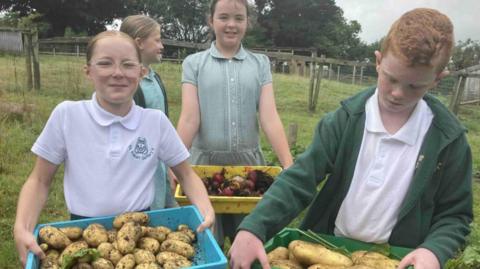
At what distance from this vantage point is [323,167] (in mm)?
1909

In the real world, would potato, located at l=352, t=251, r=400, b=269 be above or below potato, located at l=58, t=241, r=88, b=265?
above

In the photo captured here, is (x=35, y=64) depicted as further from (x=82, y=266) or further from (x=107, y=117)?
(x=82, y=266)

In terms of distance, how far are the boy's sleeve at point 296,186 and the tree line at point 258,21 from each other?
32.4m

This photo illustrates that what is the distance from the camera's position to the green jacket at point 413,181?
182 cm

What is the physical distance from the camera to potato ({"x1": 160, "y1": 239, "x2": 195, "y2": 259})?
1868mm

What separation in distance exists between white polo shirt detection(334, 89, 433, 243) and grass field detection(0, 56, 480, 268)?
2.02 metres

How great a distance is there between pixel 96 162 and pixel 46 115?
7.05 metres

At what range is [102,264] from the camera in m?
1.75

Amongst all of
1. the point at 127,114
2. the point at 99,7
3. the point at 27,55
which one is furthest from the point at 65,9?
the point at 127,114

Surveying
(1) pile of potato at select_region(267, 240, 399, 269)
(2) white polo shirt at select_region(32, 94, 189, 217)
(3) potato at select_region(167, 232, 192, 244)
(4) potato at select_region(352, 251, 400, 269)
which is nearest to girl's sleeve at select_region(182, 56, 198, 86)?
(2) white polo shirt at select_region(32, 94, 189, 217)

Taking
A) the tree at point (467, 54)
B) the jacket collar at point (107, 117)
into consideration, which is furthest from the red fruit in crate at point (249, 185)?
the tree at point (467, 54)

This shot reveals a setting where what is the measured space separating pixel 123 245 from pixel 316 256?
28.2 inches

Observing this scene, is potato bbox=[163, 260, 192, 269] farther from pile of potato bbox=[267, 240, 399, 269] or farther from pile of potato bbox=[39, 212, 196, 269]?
pile of potato bbox=[267, 240, 399, 269]

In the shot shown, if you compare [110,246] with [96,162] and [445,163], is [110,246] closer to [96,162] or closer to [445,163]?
[96,162]
